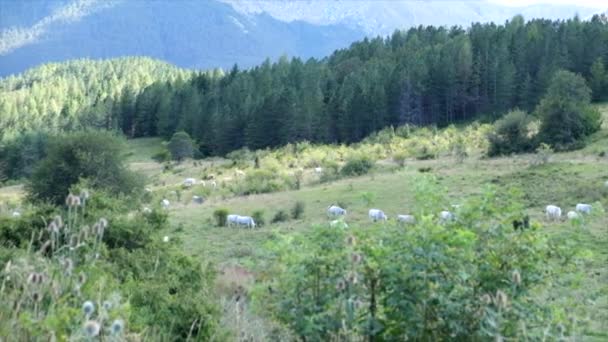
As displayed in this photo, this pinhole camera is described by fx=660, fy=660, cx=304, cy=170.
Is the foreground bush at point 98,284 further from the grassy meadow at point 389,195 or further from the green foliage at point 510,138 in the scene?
the green foliage at point 510,138

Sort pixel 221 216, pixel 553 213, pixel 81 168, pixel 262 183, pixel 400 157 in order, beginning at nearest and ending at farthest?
pixel 553 213
pixel 221 216
pixel 81 168
pixel 262 183
pixel 400 157

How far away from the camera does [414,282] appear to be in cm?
474

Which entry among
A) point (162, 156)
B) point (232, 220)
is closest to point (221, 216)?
point (232, 220)

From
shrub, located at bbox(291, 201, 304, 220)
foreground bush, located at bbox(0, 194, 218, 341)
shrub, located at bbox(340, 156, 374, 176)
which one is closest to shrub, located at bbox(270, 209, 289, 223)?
shrub, located at bbox(291, 201, 304, 220)

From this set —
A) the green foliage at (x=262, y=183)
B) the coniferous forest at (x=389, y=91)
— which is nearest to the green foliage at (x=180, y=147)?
the coniferous forest at (x=389, y=91)

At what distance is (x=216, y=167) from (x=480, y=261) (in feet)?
178

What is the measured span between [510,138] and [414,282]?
136ft

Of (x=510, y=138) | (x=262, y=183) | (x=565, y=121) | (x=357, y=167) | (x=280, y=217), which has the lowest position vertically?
(x=280, y=217)

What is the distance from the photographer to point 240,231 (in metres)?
26.3

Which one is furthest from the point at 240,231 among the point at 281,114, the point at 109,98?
the point at 109,98

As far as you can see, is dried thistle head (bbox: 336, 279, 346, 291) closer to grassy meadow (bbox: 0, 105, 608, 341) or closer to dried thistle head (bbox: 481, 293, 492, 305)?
dried thistle head (bbox: 481, 293, 492, 305)

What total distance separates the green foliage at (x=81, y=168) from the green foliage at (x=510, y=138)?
23.8m

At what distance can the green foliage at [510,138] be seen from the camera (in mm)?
43609

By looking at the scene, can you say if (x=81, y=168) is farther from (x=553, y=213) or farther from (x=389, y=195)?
(x=553, y=213)
